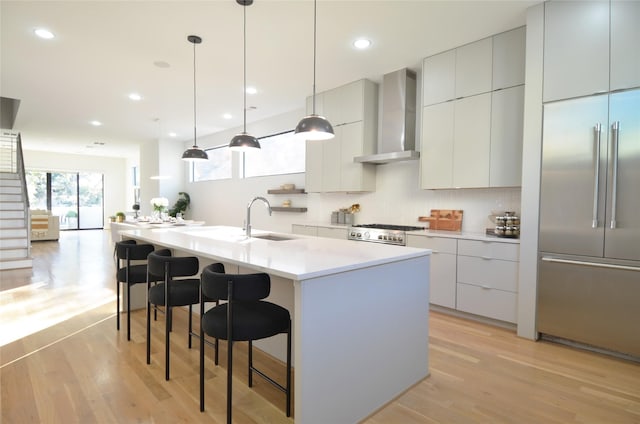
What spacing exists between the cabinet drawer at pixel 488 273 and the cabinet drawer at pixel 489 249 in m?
0.04

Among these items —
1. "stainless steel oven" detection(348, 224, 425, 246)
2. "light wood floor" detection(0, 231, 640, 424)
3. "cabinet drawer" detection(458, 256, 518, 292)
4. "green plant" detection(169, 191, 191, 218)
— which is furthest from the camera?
"green plant" detection(169, 191, 191, 218)

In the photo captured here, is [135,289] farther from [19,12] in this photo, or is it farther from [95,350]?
[19,12]

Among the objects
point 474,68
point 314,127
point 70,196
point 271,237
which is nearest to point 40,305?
point 271,237

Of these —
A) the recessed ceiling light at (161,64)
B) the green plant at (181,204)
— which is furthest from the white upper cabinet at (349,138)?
the green plant at (181,204)

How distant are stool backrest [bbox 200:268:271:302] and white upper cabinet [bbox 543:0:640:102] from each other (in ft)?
9.37

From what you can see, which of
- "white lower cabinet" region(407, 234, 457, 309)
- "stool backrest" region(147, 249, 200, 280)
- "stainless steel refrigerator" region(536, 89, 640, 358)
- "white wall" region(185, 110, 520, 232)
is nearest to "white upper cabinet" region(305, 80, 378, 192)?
"white wall" region(185, 110, 520, 232)

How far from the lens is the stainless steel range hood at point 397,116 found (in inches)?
173

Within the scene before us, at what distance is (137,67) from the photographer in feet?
14.5

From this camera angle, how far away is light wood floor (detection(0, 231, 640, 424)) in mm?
1969

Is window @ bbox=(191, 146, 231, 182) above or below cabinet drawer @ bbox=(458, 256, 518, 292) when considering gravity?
above

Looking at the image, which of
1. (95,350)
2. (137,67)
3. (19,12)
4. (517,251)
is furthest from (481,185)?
(19,12)

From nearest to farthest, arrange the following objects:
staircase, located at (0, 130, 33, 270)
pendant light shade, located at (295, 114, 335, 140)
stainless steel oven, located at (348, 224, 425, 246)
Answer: pendant light shade, located at (295, 114, 335, 140) → stainless steel oven, located at (348, 224, 425, 246) → staircase, located at (0, 130, 33, 270)

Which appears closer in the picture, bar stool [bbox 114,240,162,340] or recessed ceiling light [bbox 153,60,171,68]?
bar stool [bbox 114,240,162,340]

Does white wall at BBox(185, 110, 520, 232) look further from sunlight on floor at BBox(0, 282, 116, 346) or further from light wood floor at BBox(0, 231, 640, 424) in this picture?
sunlight on floor at BBox(0, 282, 116, 346)
